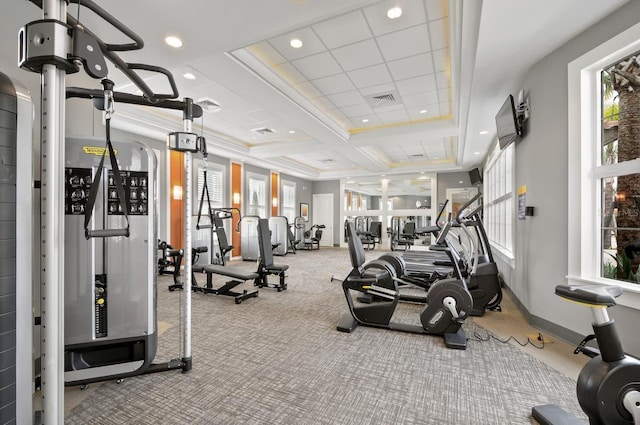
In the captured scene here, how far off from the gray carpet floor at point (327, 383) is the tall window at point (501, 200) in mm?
2609

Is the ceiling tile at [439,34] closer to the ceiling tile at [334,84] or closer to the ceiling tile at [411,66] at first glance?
the ceiling tile at [411,66]

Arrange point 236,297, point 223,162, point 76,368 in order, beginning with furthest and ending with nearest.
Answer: point 223,162 → point 236,297 → point 76,368

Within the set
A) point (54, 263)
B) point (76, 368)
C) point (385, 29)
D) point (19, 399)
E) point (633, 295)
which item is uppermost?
point (385, 29)

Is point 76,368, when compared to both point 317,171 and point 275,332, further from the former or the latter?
point 317,171

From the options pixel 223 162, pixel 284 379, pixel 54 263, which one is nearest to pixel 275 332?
pixel 284 379

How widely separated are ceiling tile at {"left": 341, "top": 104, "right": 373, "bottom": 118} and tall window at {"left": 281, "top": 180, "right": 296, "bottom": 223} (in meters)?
6.21

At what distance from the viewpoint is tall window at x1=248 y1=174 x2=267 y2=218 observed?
9.81 m

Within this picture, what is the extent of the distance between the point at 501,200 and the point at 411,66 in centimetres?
344

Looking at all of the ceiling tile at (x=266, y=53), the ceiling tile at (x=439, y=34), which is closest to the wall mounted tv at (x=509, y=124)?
the ceiling tile at (x=439, y=34)

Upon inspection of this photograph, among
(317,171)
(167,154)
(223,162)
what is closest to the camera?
(167,154)

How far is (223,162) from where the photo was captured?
849 centimetres

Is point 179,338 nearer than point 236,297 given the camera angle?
Yes

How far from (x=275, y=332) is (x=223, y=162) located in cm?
649

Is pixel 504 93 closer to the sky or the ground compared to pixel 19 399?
closer to the sky
